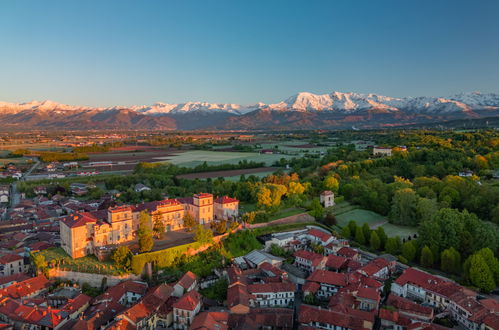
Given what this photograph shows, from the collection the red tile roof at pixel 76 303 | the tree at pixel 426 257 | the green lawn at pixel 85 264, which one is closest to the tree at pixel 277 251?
the tree at pixel 426 257

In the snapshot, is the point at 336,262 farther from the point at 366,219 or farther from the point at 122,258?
the point at 122,258

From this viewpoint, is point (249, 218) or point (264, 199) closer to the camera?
point (249, 218)

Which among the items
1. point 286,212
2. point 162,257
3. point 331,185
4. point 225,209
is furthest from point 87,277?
point 331,185

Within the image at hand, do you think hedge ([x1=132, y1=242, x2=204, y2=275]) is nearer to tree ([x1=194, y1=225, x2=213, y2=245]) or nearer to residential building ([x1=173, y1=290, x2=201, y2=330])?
tree ([x1=194, y1=225, x2=213, y2=245])

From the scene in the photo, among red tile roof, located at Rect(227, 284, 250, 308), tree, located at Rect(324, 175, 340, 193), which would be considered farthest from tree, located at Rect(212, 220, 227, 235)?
tree, located at Rect(324, 175, 340, 193)

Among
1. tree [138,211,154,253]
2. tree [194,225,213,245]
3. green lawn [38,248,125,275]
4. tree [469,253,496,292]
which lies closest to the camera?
tree [469,253,496,292]

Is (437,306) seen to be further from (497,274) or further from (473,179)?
(473,179)

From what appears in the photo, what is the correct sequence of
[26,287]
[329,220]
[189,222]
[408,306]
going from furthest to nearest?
[329,220] < [189,222] < [26,287] < [408,306]
